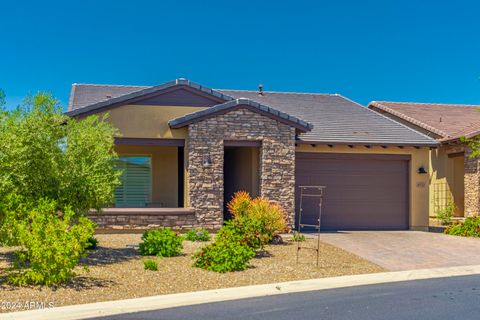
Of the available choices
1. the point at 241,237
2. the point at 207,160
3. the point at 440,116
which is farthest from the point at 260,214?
the point at 440,116

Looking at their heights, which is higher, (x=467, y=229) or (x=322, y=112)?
(x=322, y=112)

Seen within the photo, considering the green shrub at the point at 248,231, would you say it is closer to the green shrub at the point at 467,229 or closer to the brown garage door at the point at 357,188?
the brown garage door at the point at 357,188

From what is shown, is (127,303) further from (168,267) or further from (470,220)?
(470,220)

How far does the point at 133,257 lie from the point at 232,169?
9.40 m

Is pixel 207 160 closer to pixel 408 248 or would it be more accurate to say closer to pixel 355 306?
pixel 408 248

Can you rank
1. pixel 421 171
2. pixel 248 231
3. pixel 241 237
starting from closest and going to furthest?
pixel 241 237 < pixel 248 231 < pixel 421 171

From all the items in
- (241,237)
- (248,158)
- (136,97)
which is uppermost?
(136,97)

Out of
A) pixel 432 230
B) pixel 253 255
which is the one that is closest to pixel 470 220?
pixel 432 230

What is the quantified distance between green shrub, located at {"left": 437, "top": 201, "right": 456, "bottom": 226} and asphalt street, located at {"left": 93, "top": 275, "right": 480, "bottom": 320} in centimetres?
1220

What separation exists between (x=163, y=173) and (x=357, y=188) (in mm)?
7139

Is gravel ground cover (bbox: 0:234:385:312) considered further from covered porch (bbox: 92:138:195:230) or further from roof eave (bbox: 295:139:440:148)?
covered porch (bbox: 92:138:195:230)

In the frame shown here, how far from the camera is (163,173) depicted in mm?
20750

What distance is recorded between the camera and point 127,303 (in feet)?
29.7

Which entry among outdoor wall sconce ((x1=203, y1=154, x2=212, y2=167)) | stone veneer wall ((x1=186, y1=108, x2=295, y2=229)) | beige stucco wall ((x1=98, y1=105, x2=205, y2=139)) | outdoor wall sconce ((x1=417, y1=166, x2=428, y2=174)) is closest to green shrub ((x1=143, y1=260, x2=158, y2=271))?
stone veneer wall ((x1=186, y1=108, x2=295, y2=229))
